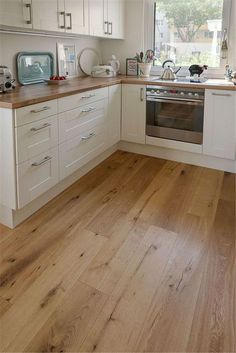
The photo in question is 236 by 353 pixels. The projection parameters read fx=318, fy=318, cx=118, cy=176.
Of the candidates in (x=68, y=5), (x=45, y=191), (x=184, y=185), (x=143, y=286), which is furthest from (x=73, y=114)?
(x=143, y=286)

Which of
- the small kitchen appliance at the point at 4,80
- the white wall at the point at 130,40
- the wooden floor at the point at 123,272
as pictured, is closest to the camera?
the wooden floor at the point at 123,272

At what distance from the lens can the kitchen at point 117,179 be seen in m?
1.47

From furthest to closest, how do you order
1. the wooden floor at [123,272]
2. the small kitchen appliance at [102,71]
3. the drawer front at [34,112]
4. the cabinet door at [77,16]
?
the small kitchen appliance at [102,71] → the cabinet door at [77,16] → the drawer front at [34,112] → the wooden floor at [123,272]

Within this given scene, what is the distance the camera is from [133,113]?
3.50 metres

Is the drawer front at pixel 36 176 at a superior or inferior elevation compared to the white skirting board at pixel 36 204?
superior

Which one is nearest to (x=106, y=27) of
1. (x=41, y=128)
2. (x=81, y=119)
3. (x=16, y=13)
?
(x=81, y=119)

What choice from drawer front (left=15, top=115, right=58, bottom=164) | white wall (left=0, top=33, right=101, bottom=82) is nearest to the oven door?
white wall (left=0, top=33, right=101, bottom=82)

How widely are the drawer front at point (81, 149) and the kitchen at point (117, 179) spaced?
2cm

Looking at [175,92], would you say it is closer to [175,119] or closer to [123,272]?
[175,119]

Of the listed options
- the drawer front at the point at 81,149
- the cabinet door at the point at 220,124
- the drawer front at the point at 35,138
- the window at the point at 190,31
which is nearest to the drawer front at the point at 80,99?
the drawer front at the point at 35,138

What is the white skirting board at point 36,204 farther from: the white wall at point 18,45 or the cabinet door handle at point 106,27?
the cabinet door handle at point 106,27

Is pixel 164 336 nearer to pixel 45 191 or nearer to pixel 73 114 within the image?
pixel 45 191

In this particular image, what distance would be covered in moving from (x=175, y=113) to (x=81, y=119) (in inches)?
43.0

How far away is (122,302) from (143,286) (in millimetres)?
161
